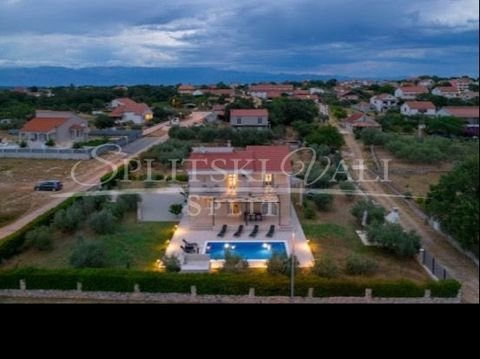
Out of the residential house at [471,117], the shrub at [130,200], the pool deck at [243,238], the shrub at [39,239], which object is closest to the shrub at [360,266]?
the pool deck at [243,238]

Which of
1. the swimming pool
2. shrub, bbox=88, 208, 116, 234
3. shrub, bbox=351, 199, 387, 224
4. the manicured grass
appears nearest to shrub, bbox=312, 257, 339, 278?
the manicured grass

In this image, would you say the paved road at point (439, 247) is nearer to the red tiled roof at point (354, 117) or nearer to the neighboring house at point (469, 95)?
the neighboring house at point (469, 95)

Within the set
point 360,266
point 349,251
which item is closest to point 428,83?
point 360,266

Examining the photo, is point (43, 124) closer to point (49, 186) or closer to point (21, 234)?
point (49, 186)

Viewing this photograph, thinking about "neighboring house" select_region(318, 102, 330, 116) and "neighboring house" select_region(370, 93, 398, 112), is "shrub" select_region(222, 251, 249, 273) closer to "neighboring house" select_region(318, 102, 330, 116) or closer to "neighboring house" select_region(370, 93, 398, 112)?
"neighboring house" select_region(370, 93, 398, 112)
